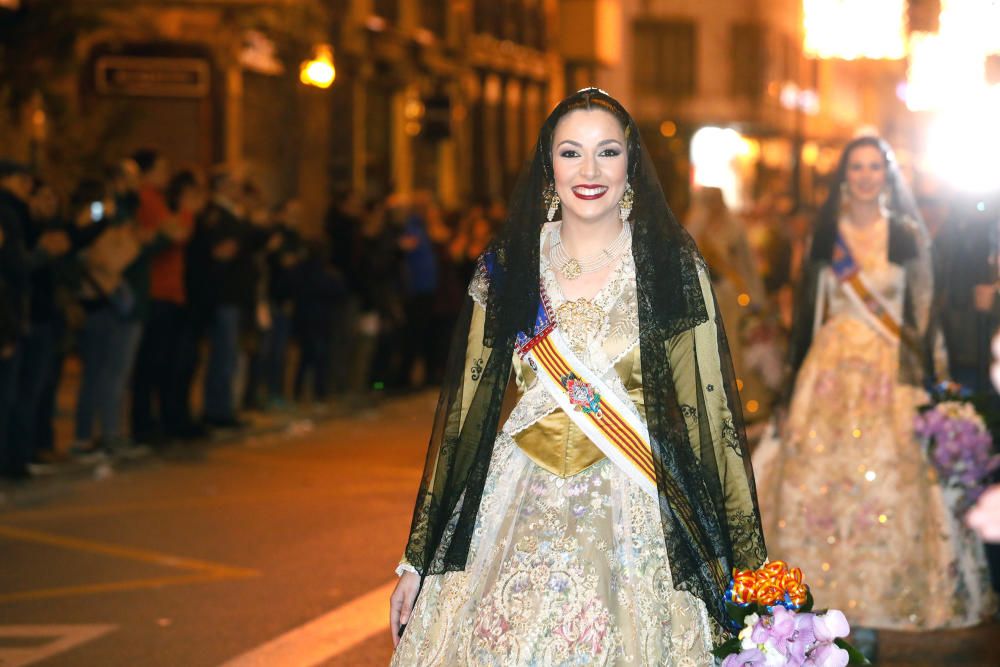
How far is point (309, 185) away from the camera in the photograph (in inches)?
1055

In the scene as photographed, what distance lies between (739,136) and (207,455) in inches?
1891

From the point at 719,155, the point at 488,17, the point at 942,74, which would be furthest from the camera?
the point at 719,155

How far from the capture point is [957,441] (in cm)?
750

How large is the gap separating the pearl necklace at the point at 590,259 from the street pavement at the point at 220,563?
9.34 ft

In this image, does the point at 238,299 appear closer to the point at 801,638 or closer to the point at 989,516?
the point at 801,638

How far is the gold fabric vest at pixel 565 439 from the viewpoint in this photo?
14.9ft

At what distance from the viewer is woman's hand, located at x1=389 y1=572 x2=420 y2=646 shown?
457 centimetres

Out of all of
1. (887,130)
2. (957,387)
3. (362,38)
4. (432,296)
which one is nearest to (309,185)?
(362,38)

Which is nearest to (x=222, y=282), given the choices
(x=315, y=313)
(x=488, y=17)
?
(x=315, y=313)

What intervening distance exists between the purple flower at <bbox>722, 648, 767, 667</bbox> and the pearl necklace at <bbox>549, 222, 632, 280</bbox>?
103cm

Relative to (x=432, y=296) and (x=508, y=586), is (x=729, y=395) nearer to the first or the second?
(x=508, y=586)

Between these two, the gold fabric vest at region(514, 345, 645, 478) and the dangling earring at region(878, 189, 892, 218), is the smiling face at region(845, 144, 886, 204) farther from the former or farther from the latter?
the gold fabric vest at region(514, 345, 645, 478)

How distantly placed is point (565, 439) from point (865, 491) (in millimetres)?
3606

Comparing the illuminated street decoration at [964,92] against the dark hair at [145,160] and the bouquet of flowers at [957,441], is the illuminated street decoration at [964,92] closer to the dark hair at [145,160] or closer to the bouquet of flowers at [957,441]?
Result: the bouquet of flowers at [957,441]
